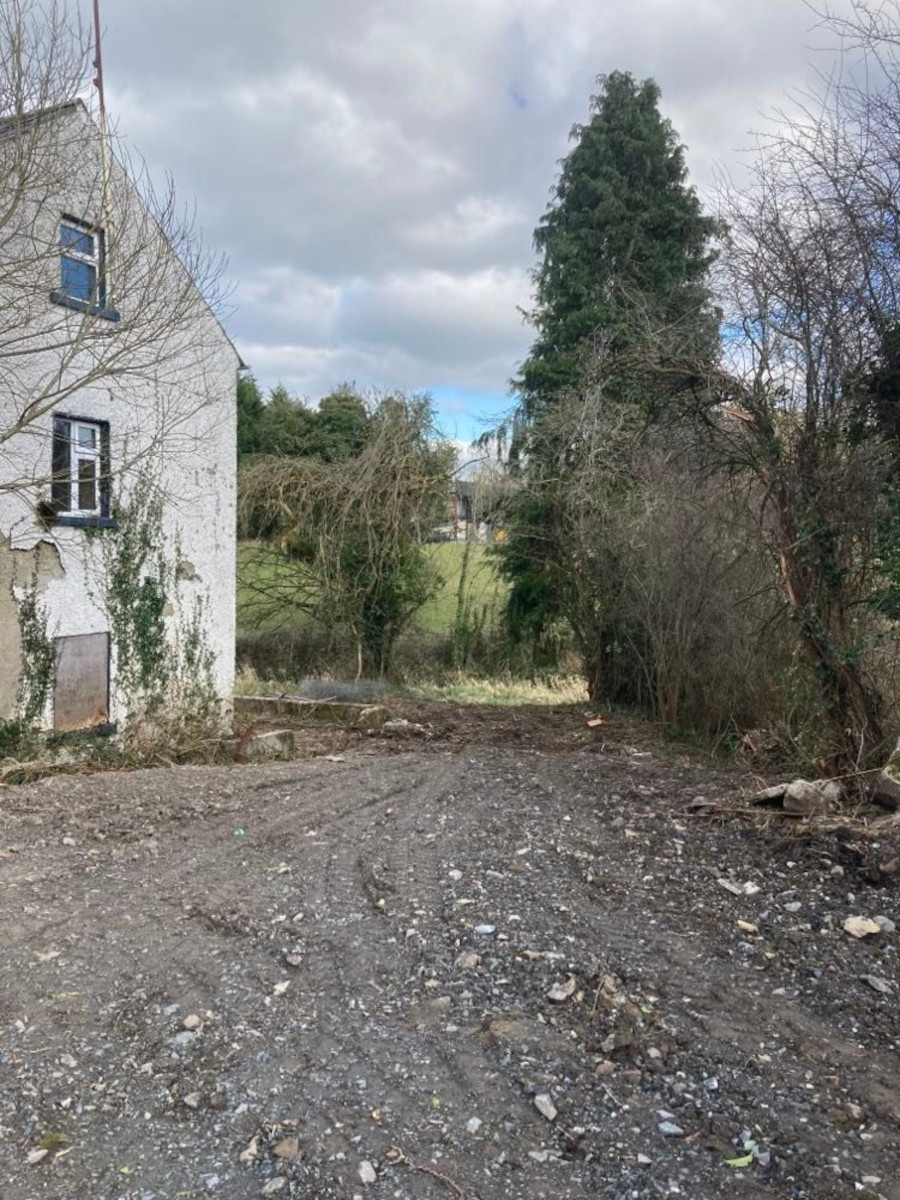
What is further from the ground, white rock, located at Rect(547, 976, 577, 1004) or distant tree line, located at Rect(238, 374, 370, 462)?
distant tree line, located at Rect(238, 374, 370, 462)

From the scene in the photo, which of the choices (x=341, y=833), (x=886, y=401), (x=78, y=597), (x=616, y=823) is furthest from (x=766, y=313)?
(x=78, y=597)

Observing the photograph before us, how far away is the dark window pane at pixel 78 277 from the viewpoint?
927 centimetres

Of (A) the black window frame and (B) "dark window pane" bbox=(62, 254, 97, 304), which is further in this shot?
(A) the black window frame

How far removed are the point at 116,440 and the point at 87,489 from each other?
0.79 metres

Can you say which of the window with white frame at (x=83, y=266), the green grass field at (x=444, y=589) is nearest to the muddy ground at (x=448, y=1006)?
the window with white frame at (x=83, y=266)

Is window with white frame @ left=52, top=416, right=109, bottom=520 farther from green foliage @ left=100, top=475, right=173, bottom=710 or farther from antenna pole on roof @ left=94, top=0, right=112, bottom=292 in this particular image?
antenna pole on roof @ left=94, top=0, right=112, bottom=292

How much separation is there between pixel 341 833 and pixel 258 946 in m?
1.78

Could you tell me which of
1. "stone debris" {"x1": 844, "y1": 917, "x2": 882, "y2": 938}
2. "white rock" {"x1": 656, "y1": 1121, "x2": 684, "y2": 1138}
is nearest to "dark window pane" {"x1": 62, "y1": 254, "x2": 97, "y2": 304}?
"stone debris" {"x1": 844, "y1": 917, "x2": 882, "y2": 938}

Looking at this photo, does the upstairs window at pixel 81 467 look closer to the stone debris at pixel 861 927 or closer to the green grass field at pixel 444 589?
the green grass field at pixel 444 589

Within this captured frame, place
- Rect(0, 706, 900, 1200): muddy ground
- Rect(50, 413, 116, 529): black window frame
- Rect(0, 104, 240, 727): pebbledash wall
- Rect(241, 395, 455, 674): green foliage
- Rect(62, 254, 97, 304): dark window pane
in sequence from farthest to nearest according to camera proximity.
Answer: Rect(241, 395, 455, 674): green foliage, Rect(50, 413, 116, 529): black window frame, Rect(62, 254, 97, 304): dark window pane, Rect(0, 104, 240, 727): pebbledash wall, Rect(0, 706, 900, 1200): muddy ground

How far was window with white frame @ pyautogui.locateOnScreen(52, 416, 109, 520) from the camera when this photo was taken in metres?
11.0

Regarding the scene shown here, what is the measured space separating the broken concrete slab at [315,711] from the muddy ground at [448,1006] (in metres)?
5.65

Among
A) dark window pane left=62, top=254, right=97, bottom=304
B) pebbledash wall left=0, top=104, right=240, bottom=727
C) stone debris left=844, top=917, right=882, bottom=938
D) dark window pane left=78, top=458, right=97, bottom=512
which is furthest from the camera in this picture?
dark window pane left=78, top=458, right=97, bottom=512

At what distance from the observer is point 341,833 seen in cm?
569
